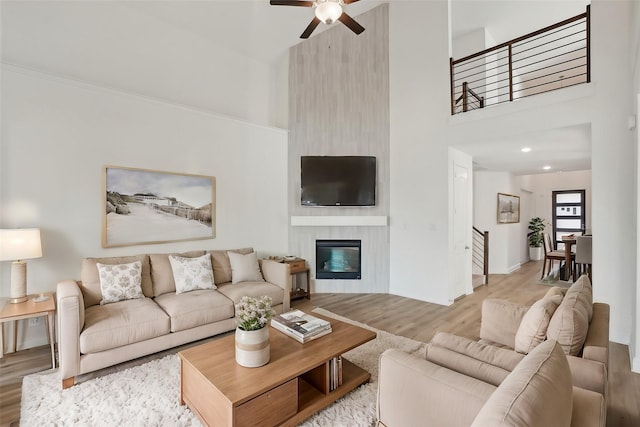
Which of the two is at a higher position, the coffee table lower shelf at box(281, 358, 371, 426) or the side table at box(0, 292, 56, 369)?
the side table at box(0, 292, 56, 369)

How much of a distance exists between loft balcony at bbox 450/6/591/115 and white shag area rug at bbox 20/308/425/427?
3.75 meters

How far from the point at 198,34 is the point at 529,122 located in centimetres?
479

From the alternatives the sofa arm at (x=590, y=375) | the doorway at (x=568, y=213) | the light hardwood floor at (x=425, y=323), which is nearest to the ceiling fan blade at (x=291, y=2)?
the sofa arm at (x=590, y=375)

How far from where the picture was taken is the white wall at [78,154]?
3117 mm

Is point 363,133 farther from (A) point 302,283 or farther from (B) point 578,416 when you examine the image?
(B) point 578,416

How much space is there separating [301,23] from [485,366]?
5.17 metres

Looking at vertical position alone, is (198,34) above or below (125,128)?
above

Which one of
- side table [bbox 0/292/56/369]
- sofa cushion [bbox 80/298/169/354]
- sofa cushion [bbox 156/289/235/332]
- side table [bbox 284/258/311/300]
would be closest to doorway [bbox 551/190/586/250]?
side table [bbox 284/258/311/300]

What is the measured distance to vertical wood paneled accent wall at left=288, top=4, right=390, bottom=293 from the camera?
214 inches

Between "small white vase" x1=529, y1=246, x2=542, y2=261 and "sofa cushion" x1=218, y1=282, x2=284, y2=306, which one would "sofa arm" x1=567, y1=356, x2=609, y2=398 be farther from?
"small white vase" x1=529, y1=246, x2=542, y2=261

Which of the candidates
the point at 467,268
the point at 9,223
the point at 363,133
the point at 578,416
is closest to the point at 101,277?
the point at 9,223

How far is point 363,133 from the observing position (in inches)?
216

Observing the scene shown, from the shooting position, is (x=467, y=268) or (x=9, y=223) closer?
(x=9, y=223)

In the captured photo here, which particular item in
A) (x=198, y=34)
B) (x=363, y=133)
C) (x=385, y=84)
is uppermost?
(x=198, y=34)
